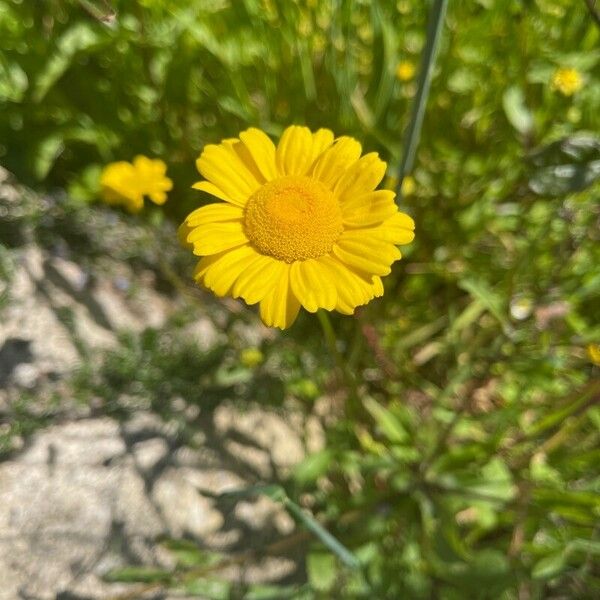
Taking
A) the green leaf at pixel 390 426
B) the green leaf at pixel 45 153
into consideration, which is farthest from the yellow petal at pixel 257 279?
the green leaf at pixel 45 153

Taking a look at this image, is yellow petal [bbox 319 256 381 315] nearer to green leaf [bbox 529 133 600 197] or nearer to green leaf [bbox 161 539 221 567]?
green leaf [bbox 529 133 600 197]

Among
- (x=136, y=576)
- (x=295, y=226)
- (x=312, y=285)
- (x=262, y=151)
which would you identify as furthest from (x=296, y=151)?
(x=136, y=576)

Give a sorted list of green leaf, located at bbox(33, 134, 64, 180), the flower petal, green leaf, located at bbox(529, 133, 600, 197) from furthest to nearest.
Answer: green leaf, located at bbox(33, 134, 64, 180) → green leaf, located at bbox(529, 133, 600, 197) → the flower petal

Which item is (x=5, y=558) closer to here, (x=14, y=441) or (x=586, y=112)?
(x=14, y=441)

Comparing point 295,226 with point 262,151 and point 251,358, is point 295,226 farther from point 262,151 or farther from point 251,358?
point 251,358

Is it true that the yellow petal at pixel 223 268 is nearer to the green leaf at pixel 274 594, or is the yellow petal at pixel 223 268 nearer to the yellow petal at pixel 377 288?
the yellow petal at pixel 377 288

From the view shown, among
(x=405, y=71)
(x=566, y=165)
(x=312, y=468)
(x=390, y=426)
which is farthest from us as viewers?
(x=405, y=71)

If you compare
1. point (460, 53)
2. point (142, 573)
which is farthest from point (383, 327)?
point (142, 573)

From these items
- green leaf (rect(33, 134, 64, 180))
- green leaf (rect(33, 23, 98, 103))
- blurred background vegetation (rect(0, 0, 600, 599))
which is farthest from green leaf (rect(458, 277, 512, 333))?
green leaf (rect(33, 134, 64, 180))

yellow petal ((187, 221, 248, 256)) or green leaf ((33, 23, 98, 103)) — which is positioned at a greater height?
green leaf ((33, 23, 98, 103))
